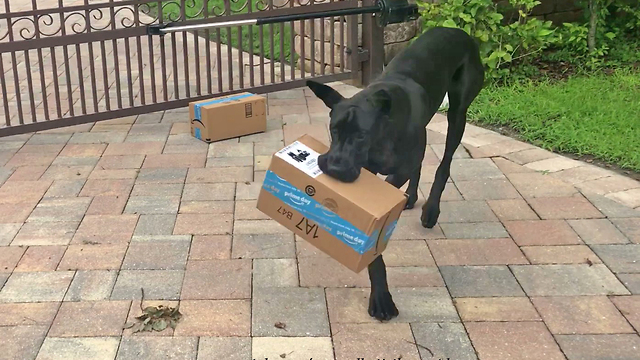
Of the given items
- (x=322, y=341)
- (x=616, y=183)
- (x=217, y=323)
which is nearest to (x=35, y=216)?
(x=217, y=323)

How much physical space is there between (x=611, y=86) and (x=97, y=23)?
17.9 ft

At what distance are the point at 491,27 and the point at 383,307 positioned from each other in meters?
4.17

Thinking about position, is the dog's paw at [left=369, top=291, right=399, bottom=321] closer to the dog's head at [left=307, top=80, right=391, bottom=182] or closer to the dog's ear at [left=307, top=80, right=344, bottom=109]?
the dog's head at [left=307, top=80, right=391, bottom=182]

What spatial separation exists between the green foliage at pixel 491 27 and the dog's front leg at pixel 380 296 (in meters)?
3.66

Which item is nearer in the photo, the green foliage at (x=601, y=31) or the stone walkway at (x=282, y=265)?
the stone walkway at (x=282, y=265)

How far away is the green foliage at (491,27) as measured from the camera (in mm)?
6340

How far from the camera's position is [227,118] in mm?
5477

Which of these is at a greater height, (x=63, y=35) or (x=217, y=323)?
(x=63, y=35)

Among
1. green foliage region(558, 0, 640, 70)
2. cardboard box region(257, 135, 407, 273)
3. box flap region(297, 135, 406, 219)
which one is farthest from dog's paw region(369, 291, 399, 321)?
green foliage region(558, 0, 640, 70)

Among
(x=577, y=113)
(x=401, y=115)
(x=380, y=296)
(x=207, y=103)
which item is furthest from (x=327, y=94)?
(x=577, y=113)

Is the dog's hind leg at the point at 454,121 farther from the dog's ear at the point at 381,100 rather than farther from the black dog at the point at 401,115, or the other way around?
the dog's ear at the point at 381,100

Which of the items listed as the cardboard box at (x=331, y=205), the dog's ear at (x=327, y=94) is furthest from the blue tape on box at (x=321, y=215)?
the dog's ear at (x=327, y=94)

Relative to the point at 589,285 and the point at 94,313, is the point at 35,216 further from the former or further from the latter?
the point at 589,285

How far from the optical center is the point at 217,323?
3.12m
